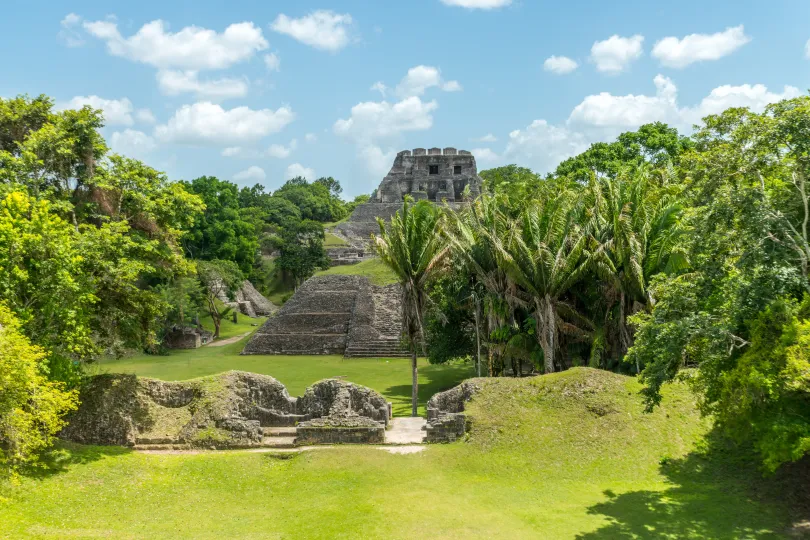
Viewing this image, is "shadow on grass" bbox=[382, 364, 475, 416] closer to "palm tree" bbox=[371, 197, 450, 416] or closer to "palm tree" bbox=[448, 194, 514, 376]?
"palm tree" bbox=[371, 197, 450, 416]

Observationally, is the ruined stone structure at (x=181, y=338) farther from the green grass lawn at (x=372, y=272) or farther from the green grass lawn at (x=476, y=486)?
the green grass lawn at (x=476, y=486)

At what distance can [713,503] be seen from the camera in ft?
Answer: 34.6

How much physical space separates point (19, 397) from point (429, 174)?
188 feet

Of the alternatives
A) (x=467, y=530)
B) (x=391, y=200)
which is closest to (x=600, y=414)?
(x=467, y=530)

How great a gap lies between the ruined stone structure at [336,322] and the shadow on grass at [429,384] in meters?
4.37

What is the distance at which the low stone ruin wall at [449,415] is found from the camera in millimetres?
13703

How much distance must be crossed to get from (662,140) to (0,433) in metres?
33.3

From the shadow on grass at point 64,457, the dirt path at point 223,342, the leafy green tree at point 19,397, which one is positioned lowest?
the shadow on grass at point 64,457

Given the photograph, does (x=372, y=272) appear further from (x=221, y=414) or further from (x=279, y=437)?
(x=221, y=414)

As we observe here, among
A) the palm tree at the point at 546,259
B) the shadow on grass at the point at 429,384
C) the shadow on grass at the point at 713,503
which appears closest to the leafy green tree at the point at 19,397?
the shadow on grass at the point at 713,503

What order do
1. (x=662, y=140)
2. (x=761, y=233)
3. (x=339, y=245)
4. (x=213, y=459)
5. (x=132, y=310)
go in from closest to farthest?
(x=761, y=233) < (x=213, y=459) < (x=132, y=310) < (x=662, y=140) < (x=339, y=245)

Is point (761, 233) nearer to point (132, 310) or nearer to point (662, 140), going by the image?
point (132, 310)

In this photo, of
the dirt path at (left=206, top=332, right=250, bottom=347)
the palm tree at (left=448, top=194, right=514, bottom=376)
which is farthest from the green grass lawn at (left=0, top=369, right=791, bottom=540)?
the dirt path at (left=206, top=332, right=250, bottom=347)

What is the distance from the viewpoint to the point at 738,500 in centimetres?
1062
